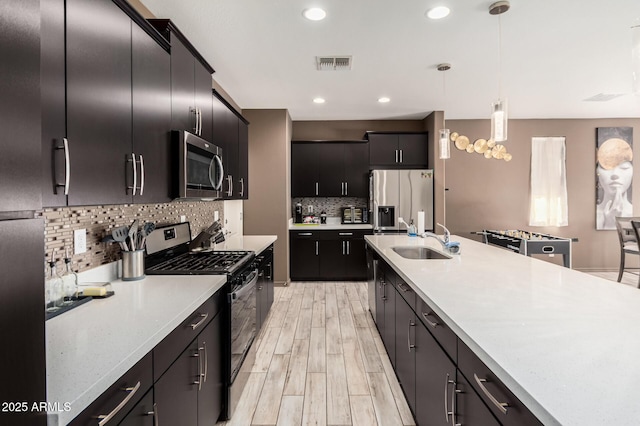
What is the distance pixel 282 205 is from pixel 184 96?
292 centimetres

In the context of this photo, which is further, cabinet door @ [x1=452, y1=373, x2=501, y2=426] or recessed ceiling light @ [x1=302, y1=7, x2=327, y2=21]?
recessed ceiling light @ [x1=302, y1=7, x2=327, y2=21]

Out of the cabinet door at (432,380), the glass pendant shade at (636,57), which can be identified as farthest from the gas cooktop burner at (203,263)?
the glass pendant shade at (636,57)

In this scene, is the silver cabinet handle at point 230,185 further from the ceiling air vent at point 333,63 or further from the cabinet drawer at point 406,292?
the cabinet drawer at point 406,292

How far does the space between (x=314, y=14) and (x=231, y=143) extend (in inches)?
54.3

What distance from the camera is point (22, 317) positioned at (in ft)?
1.79

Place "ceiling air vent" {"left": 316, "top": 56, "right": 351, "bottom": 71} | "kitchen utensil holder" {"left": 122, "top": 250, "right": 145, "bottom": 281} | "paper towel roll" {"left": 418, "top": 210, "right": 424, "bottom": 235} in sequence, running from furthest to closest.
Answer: "paper towel roll" {"left": 418, "top": 210, "right": 424, "bottom": 235} < "ceiling air vent" {"left": 316, "top": 56, "right": 351, "bottom": 71} < "kitchen utensil holder" {"left": 122, "top": 250, "right": 145, "bottom": 281}

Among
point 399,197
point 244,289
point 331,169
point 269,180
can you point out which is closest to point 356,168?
point 331,169

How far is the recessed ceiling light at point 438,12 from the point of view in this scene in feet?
7.53

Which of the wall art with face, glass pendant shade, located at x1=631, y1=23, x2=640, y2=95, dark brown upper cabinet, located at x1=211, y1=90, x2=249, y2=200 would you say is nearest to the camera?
glass pendant shade, located at x1=631, y1=23, x2=640, y2=95

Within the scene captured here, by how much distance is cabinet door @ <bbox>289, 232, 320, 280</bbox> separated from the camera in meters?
5.09

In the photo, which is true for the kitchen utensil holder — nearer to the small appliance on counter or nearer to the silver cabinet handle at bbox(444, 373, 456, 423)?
the silver cabinet handle at bbox(444, 373, 456, 423)

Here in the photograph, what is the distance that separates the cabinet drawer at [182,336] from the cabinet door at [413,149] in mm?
4314

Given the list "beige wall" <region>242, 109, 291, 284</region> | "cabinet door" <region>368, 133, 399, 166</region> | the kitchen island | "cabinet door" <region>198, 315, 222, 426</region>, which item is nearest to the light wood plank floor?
"cabinet door" <region>198, 315, 222, 426</region>

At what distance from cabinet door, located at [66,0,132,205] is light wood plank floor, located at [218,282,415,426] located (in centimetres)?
155
